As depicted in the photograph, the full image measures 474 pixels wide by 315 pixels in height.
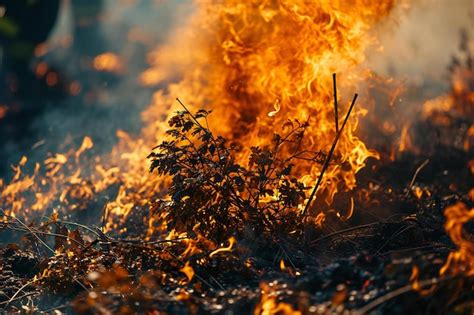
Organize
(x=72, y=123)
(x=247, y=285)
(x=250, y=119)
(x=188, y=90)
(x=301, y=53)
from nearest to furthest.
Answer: (x=247, y=285) < (x=301, y=53) < (x=250, y=119) < (x=188, y=90) < (x=72, y=123)

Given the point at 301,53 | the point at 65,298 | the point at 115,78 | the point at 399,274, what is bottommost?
the point at 115,78

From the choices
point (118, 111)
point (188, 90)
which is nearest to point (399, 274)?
point (188, 90)

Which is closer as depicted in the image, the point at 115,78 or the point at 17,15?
the point at 17,15

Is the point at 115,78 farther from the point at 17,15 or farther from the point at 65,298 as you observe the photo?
the point at 65,298

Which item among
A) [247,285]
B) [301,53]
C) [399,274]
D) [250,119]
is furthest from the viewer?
[250,119]

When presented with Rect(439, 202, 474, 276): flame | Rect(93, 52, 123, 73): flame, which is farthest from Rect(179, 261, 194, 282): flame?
Rect(93, 52, 123, 73): flame

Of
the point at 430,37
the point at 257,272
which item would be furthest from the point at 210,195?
the point at 430,37

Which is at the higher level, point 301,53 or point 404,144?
point 301,53

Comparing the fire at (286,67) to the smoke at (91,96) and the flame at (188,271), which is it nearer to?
the flame at (188,271)
